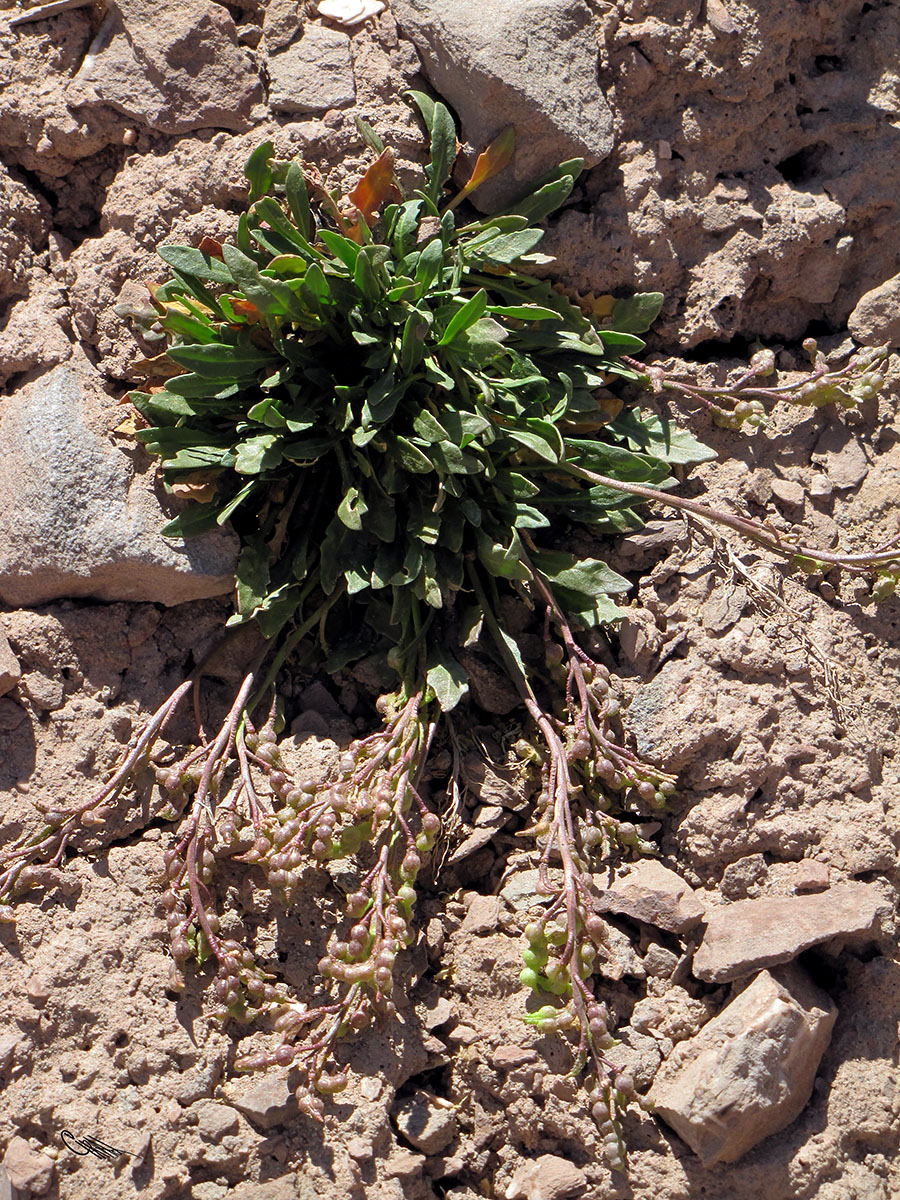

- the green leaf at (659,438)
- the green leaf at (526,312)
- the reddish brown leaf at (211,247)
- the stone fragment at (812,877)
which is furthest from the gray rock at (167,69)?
the stone fragment at (812,877)

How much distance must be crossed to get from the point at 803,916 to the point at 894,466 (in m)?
1.42

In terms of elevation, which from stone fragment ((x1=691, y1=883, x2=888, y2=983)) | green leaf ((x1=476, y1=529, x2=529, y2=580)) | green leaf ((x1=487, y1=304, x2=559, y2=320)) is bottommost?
stone fragment ((x1=691, y1=883, x2=888, y2=983))

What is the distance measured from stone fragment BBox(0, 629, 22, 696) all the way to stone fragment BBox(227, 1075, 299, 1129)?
3.54 feet

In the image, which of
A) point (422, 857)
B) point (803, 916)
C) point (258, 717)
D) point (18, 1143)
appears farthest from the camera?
point (258, 717)

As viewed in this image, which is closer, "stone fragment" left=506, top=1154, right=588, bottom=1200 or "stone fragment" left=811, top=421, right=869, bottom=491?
"stone fragment" left=506, top=1154, right=588, bottom=1200

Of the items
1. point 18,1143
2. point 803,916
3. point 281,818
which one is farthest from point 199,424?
point 803,916

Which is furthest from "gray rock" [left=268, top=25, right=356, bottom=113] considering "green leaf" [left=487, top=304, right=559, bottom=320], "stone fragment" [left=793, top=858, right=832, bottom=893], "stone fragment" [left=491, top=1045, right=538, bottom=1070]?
"stone fragment" [left=491, top=1045, right=538, bottom=1070]

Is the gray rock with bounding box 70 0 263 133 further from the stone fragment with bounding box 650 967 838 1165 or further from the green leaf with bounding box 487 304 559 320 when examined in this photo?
the stone fragment with bounding box 650 967 838 1165

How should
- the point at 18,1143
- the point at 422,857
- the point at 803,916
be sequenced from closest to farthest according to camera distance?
the point at 18,1143
the point at 803,916
the point at 422,857

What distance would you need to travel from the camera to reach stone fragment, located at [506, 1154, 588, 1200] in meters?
2.18

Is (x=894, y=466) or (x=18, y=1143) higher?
(x=894, y=466)

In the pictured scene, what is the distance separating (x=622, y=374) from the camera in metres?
2.97

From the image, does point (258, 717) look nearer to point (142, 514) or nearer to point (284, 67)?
point (142, 514)

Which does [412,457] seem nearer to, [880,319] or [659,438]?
[659,438]
